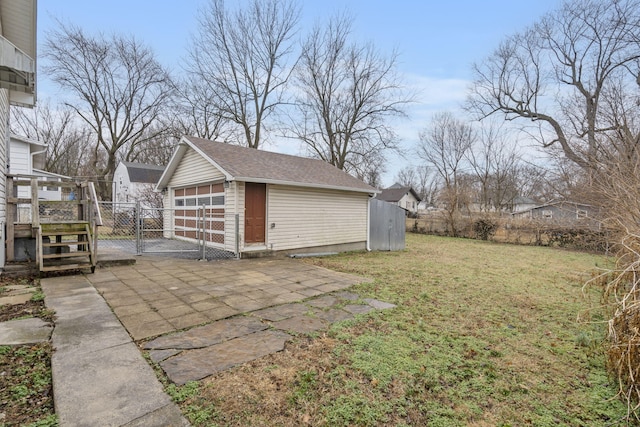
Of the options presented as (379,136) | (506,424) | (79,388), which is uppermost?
(379,136)

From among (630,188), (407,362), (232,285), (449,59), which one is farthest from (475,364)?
(449,59)

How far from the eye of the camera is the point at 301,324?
139 inches

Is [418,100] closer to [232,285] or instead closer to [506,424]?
[232,285]

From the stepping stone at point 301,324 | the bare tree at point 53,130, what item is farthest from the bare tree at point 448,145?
the bare tree at point 53,130

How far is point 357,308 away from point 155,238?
11.0 metres

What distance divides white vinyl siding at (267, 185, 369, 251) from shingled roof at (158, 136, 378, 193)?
353mm

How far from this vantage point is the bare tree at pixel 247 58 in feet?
57.1

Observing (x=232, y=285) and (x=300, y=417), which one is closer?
(x=300, y=417)

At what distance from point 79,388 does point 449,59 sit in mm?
15547

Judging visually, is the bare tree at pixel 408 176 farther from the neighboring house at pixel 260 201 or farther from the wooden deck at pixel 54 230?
the wooden deck at pixel 54 230

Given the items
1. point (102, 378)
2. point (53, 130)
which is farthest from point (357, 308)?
point (53, 130)

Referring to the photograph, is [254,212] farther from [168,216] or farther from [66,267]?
[168,216]

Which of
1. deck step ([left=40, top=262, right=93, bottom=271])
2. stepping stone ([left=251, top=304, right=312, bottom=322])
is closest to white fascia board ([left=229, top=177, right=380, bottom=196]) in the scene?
deck step ([left=40, top=262, right=93, bottom=271])

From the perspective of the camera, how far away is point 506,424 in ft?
6.50
